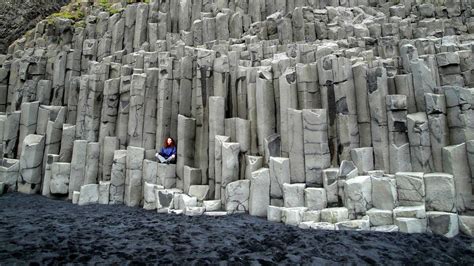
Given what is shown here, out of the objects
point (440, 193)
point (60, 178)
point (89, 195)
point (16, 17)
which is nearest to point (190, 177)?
point (89, 195)

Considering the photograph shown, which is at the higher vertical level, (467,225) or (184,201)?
(184,201)

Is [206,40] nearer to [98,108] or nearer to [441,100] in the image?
[98,108]

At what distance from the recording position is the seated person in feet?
39.0

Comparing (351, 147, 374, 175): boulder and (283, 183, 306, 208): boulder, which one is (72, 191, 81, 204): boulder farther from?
(351, 147, 374, 175): boulder

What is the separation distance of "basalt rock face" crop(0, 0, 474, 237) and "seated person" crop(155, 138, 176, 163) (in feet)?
0.91

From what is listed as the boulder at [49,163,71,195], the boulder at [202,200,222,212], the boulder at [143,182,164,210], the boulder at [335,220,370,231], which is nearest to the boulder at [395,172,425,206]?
the boulder at [335,220,370,231]

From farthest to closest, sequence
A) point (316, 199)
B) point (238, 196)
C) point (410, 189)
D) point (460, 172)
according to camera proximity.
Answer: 1. point (238, 196)
2. point (316, 199)
3. point (410, 189)
4. point (460, 172)

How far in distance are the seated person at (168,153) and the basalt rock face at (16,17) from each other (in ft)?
89.8

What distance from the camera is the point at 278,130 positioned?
11.0 m

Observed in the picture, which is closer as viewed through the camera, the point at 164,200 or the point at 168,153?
the point at 164,200

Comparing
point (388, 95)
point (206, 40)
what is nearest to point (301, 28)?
point (206, 40)

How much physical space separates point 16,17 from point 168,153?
29.3 m

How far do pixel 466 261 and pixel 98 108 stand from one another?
1444cm

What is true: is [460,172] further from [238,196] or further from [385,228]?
[238,196]
